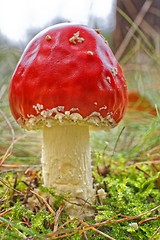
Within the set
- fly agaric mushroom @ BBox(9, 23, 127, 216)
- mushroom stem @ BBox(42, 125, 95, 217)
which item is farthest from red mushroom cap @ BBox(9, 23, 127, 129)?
mushroom stem @ BBox(42, 125, 95, 217)

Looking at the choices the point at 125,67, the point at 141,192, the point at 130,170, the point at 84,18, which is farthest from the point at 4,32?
the point at 141,192

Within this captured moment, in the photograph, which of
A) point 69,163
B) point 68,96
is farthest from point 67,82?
point 69,163

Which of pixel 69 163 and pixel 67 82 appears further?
pixel 69 163

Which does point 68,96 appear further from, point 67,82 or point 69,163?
point 69,163

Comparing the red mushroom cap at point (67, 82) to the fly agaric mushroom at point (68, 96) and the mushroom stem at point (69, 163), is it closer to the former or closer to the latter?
the fly agaric mushroom at point (68, 96)

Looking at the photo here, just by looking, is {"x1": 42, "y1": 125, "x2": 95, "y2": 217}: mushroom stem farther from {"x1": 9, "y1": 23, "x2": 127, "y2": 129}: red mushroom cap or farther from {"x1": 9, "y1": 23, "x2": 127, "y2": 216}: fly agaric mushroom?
{"x1": 9, "y1": 23, "x2": 127, "y2": 129}: red mushroom cap

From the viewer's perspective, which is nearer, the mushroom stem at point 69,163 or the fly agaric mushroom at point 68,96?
the fly agaric mushroom at point 68,96

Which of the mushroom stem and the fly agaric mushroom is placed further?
the mushroom stem

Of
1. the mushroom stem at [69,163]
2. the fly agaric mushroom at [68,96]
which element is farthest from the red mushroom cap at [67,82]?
the mushroom stem at [69,163]
